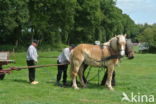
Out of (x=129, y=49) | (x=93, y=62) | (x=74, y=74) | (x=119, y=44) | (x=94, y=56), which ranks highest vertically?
(x=119, y=44)

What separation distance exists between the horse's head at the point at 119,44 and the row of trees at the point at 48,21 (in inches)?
1505

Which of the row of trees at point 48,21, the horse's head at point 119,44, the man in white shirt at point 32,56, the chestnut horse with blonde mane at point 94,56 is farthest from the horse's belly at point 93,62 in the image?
the row of trees at point 48,21

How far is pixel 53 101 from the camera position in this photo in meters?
11.4

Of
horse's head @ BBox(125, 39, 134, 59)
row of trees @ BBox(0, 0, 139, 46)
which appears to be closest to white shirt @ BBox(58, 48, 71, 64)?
horse's head @ BBox(125, 39, 134, 59)

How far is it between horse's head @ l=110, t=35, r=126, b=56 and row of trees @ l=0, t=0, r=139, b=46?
38216 mm

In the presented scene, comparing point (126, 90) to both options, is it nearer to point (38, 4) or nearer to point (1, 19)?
point (1, 19)

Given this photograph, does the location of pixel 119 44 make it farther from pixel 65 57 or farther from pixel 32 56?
pixel 32 56

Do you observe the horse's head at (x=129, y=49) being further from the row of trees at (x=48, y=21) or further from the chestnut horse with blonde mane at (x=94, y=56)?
the row of trees at (x=48, y=21)

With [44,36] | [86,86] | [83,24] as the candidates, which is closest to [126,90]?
[86,86]

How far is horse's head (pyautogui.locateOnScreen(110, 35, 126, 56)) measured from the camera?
14120 mm

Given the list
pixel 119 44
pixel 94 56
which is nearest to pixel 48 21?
pixel 94 56

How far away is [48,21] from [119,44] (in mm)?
56070

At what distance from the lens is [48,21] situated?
228 ft

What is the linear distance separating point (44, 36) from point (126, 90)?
204ft
